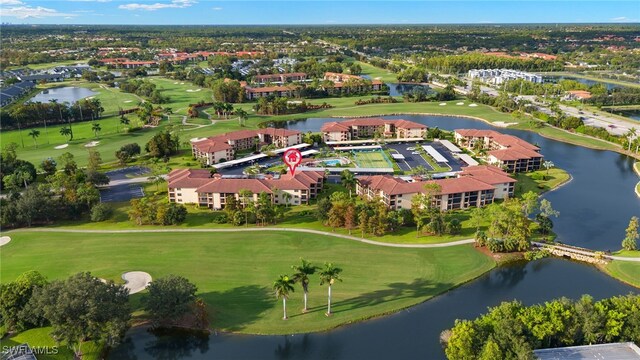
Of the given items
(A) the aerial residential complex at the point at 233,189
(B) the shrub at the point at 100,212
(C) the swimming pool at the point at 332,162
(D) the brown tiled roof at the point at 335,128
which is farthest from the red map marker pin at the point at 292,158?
(B) the shrub at the point at 100,212

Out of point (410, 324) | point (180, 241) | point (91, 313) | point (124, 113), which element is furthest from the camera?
point (124, 113)

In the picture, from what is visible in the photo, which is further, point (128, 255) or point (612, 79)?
point (612, 79)

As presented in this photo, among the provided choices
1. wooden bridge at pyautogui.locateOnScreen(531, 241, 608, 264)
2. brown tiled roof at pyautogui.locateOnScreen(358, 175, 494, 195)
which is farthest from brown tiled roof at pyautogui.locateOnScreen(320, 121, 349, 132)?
wooden bridge at pyautogui.locateOnScreen(531, 241, 608, 264)

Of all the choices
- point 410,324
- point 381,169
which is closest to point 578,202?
point 381,169

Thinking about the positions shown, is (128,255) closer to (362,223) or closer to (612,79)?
(362,223)

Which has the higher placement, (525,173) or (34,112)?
(34,112)

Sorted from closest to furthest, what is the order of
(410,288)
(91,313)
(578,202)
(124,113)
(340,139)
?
(91,313) < (410,288) < (578,202) < (340,139) < (124,113)

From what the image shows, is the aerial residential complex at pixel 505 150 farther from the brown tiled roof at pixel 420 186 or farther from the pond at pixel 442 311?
the brown tiled roof at pixel 420 186

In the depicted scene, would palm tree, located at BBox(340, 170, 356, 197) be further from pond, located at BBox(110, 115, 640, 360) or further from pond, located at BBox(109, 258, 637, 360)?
pond, located at BBox(109, 258, 637, 360)
